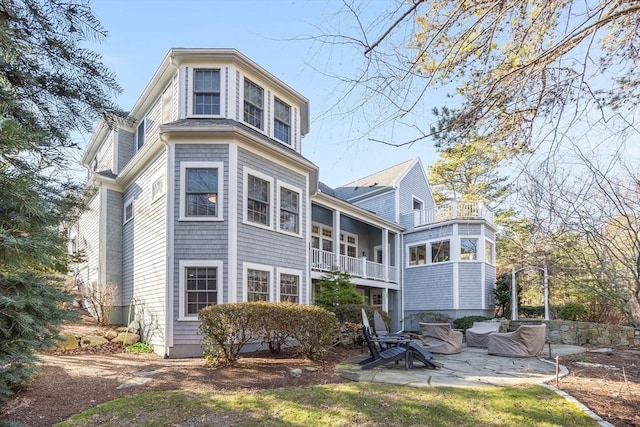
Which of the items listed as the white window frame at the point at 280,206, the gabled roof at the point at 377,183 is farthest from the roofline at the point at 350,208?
the gabled roof at the point at 377,183

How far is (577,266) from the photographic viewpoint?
19.0 feet

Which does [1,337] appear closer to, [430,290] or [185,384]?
[185,384]

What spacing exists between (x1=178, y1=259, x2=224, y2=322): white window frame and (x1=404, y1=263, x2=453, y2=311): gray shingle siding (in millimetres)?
10944

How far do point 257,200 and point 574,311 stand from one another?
42.6ft

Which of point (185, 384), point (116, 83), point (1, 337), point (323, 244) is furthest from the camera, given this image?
point (323, 244)

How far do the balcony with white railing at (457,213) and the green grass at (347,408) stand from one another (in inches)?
496

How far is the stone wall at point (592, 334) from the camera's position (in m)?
12.8

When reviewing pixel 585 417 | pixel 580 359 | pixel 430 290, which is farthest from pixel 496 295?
pixel 585 417

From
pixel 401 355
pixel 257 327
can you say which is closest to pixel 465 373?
pixel 401 355

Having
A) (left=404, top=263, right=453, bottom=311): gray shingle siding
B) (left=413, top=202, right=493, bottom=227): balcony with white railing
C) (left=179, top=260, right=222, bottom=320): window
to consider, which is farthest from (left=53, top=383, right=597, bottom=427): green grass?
(left=413, top=202, right=493, bottom=227): balcony with white railing

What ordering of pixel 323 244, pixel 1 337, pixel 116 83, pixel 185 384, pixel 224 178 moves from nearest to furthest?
pixel 116 83 < pixel 1 337 < pixel 185 384 < pixel 224 178 < pixel 323 244

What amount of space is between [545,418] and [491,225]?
14706mm

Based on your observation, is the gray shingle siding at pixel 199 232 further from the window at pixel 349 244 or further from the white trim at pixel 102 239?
the window at pixel 349 244

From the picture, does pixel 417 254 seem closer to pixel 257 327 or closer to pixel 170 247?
pixel 170 247
